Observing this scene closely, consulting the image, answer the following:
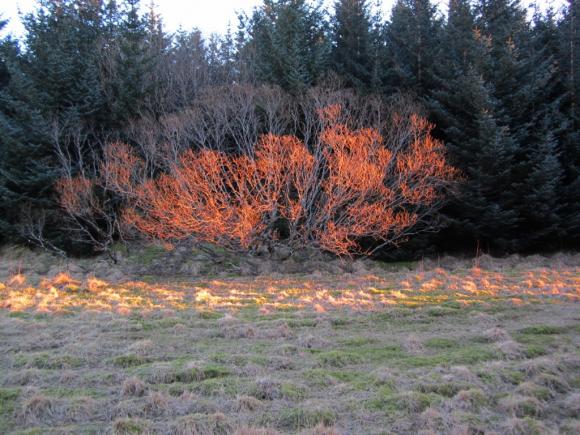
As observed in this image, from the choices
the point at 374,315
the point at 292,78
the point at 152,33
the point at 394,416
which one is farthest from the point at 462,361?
the point at 152,33

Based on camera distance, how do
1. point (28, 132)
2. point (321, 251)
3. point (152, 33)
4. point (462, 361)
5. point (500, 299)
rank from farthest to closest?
point (152, 33) → point (28, 132) → point (321, 251) → point (500, 299) → point (462, 361)

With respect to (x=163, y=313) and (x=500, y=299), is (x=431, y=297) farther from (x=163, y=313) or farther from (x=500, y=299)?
(x=163, y=313)

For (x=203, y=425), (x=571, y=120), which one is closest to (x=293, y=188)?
(x=571, y=120)

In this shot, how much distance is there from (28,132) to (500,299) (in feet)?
57.5

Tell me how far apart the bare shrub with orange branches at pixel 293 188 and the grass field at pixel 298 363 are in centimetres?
451

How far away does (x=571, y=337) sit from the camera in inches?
272

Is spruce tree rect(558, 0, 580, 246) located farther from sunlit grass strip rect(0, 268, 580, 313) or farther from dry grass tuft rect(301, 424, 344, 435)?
dry grass tuft rect(301, 424, 344, 435)

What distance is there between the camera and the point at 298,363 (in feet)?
20.2

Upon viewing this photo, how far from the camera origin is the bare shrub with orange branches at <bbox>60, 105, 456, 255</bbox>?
14.9 meters

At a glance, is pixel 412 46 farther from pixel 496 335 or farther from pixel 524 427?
pixel 524 427

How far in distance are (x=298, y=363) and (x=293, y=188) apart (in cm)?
1055

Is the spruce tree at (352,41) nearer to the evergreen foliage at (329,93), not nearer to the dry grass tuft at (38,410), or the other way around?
the evergreen foliage at (329,93)

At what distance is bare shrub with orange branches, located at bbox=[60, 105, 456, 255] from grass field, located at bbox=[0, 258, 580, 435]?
4515 mm

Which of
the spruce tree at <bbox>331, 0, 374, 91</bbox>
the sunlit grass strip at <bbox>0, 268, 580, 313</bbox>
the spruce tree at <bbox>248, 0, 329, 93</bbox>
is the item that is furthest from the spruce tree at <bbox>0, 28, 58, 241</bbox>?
the spruce tree at <bbox>331, 0, 374, 91</bbox>
